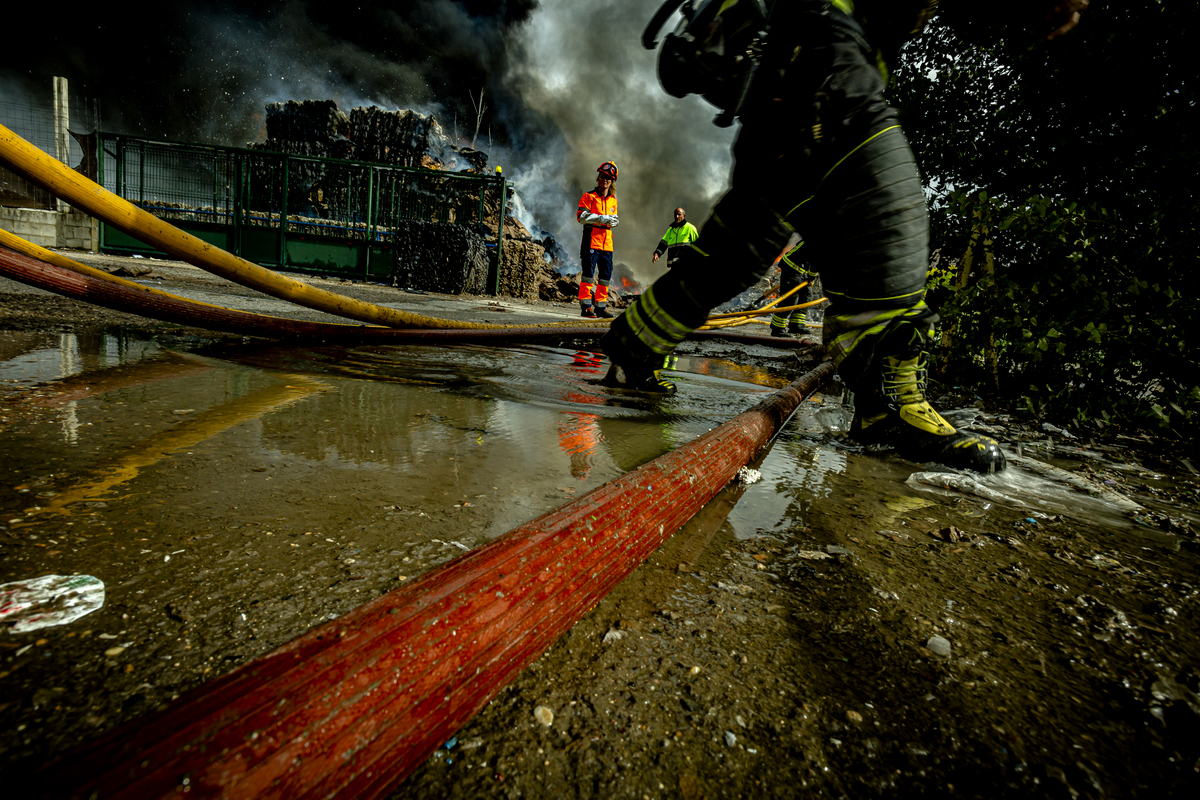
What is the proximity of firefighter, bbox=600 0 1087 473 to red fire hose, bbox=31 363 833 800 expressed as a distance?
1.24 m

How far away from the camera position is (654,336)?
2.12 metres

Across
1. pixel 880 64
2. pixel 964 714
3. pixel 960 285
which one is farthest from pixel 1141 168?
pixel 964 714

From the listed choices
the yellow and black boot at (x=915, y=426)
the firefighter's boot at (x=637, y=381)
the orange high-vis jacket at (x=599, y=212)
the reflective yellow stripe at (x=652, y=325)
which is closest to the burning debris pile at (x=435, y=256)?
the orange high-vis jacket at (x=599, y=212)

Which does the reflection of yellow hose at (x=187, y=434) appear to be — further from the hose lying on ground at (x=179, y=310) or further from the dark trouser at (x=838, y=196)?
the dark trouser at (x=838, y=196)

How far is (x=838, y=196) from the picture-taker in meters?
1.54

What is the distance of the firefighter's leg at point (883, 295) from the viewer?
1.50 meters

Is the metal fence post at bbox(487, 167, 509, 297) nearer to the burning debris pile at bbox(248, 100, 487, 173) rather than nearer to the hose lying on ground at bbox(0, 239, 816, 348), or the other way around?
the hose lying on ground at bbox(0, 239, 816, 348)

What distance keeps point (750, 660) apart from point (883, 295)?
125 cm

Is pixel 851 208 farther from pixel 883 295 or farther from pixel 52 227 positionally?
pixel 52 227

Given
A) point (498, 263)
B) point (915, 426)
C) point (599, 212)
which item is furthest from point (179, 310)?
point (498, 263)

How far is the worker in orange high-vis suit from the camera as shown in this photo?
8.09m

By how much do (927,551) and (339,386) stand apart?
1825mm

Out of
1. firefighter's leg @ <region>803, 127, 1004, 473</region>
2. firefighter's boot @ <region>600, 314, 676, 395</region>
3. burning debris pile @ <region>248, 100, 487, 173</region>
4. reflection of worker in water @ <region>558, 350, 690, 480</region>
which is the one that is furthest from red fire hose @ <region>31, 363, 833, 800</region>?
burning debris pile @ <region>248, 100, 487, 173</region>

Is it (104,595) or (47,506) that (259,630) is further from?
(47,506)
